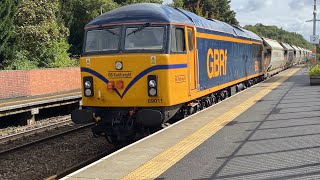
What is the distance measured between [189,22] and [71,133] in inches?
231

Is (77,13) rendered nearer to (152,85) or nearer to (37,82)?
(37,82)

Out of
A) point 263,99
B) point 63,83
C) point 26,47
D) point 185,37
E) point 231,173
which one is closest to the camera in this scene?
point 231,173

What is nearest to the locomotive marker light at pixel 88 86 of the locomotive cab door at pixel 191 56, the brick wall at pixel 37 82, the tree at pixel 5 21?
the locomotive cab door at pixel 191 56

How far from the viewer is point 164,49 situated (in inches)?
372

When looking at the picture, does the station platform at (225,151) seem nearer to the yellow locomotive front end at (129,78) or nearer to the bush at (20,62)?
the yellow locomotive front end at (129,78)

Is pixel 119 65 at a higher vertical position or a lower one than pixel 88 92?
higher

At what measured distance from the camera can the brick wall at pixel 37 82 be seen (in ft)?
71.5

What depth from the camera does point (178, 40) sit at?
33.0 feet

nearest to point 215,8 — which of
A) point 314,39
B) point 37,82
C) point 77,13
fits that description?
point 77,13

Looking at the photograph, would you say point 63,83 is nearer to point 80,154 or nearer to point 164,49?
point 80,154

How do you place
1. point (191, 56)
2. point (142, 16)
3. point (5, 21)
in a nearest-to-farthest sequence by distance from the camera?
point (142, 16), point (191, 56), point (5, 21)

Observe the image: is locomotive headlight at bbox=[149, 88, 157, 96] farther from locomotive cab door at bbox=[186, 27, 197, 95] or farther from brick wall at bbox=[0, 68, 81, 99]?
brick wall at bbox=[0, 68, 81, 99]

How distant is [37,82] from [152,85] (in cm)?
1621

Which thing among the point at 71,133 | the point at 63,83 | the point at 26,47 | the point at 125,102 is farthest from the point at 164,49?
the point at 26,47
